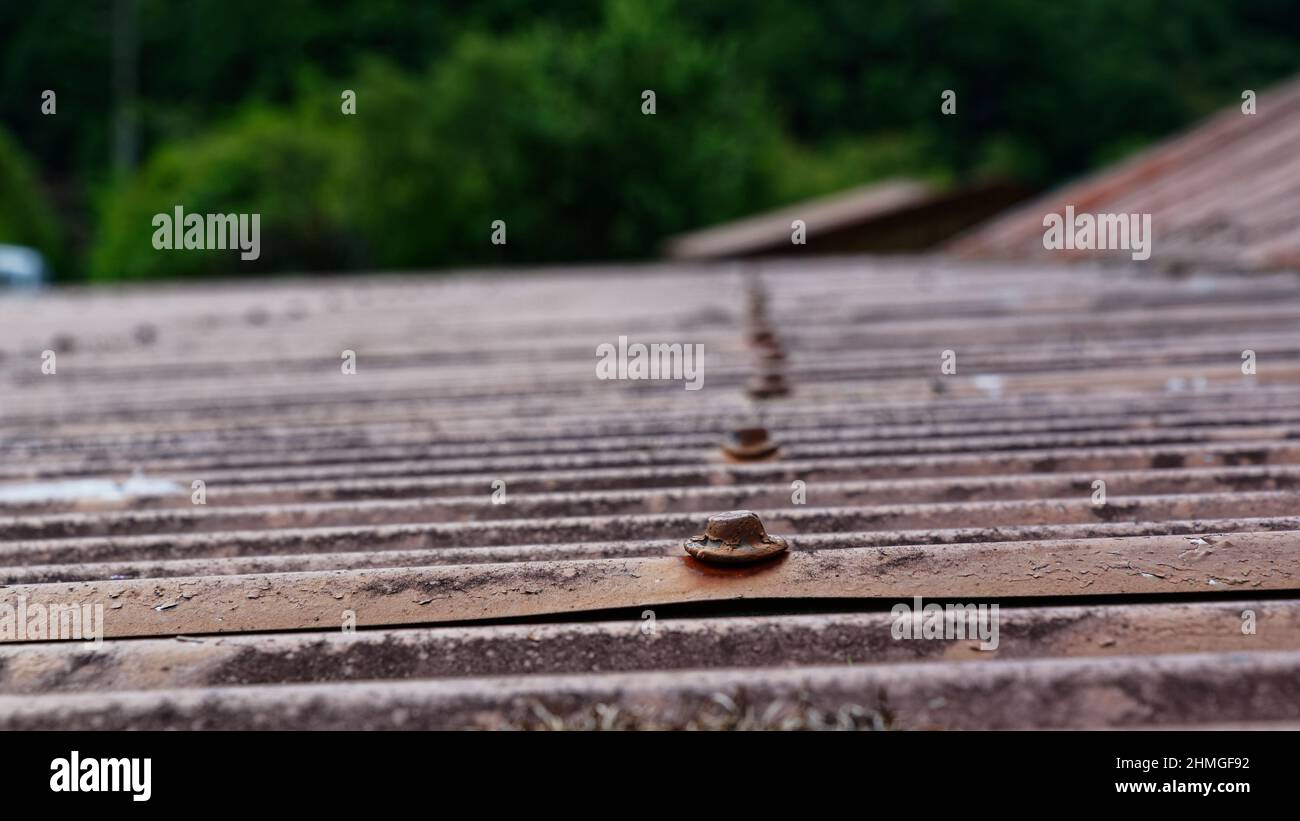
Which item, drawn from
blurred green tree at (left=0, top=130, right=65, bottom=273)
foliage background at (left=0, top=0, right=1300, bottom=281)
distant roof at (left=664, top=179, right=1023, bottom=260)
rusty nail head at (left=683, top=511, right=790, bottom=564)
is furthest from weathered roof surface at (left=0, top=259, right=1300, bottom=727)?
blurred green tree at (left=0, top=130, right=65, bottom=273)

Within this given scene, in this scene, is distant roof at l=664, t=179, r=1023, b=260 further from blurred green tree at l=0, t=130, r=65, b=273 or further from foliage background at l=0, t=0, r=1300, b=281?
blurred green tree at l=0, t=130, r=65, b=273

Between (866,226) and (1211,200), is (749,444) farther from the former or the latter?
(866,226)

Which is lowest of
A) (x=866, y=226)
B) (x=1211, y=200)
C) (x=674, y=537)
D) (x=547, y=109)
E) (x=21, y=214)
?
(x=674, y=537)

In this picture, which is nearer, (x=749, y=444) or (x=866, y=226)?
(x=749, y=444)

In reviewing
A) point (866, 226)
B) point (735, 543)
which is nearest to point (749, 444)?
point (735, 543)

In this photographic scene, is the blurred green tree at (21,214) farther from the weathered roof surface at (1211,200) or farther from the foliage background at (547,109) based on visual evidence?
the weathered roof surface at (1211,200)

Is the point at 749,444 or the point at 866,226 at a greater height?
the point at 866,226

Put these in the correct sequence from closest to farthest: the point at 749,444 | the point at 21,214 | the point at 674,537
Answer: the point at 674,537 < the point at 749,444 < the point at 21,214
